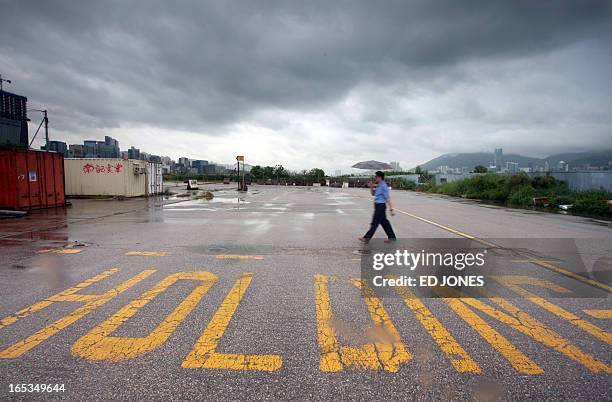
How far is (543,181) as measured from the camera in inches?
845

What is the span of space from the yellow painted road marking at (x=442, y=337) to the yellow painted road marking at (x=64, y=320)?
3760mm

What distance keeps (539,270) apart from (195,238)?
24.1ft

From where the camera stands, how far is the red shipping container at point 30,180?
12836 mm

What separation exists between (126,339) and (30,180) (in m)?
14.9

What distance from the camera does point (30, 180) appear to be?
13547 millimetres

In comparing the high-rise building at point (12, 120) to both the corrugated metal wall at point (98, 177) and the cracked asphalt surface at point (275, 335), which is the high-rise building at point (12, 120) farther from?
the cracked asphalt surface at point (275, 335)

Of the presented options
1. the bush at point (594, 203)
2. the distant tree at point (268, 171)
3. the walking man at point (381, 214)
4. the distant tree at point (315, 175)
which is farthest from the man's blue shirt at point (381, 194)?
the distant tree at point (268, 171)

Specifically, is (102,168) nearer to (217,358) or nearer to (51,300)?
(51,300)

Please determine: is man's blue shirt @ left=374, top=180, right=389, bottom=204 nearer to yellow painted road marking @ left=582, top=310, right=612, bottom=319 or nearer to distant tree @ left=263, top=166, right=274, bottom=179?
yellow painted road marking @ left=582, top=310, right=612, bottom=319

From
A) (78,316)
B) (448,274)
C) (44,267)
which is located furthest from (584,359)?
(44,267)

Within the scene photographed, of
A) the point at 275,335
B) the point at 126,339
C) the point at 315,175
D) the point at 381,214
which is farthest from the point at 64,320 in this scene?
the point at 315,175

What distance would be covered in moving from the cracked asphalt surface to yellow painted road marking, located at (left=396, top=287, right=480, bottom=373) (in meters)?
0.02

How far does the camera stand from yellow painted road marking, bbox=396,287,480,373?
2586 millimetres

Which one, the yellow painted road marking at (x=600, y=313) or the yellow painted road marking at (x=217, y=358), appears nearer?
the yellow painted road marking at (x=217, y=358)
